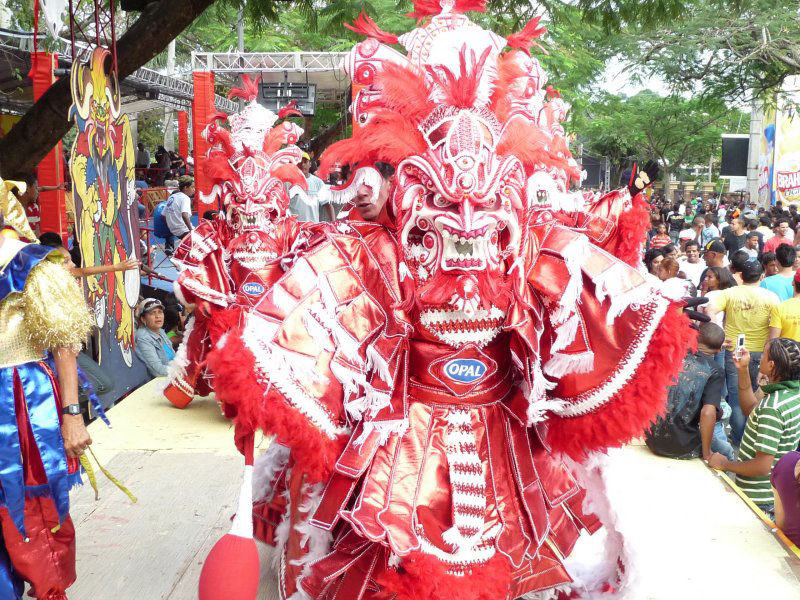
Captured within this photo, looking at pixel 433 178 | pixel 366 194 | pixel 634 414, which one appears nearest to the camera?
pixel 433 178

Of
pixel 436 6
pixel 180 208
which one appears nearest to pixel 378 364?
pixel 436 6

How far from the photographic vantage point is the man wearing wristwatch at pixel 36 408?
2928 mm

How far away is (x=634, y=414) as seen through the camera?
2.85 m

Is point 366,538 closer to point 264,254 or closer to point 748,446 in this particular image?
point 748,446

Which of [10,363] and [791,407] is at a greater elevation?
[10,363]

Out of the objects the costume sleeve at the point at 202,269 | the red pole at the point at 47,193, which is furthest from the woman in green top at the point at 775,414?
the red pole at the point at 47,193

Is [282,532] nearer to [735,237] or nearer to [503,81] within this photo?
[503,81]

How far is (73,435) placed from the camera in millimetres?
3059

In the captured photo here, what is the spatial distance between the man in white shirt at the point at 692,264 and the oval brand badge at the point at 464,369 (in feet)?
20.6

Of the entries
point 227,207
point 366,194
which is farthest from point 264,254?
point 366,194

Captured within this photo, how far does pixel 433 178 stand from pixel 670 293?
92 centimetres

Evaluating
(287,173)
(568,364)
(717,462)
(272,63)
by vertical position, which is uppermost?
(272,63)

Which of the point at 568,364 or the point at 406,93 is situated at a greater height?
the point at 406,93

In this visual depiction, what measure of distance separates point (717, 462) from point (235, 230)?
3375 millimetres
